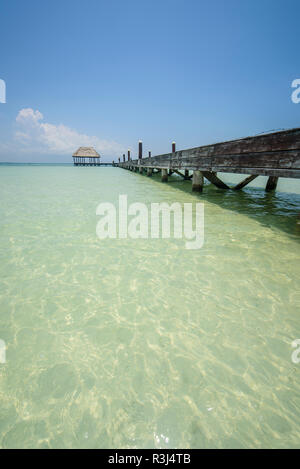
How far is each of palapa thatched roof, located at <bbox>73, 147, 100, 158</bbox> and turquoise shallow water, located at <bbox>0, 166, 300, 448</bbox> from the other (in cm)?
6004

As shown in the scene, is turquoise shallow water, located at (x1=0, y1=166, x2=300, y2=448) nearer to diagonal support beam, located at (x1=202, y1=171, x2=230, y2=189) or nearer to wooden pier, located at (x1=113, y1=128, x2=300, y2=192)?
wooden pier, located at (x1=113, y1=128, x2=300, y2=192)

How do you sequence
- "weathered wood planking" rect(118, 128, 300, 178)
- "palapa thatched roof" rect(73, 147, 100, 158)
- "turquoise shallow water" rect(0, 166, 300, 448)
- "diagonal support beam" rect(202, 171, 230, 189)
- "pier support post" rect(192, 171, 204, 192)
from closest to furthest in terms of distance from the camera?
"turquoise shallow water" rect(0, 166, 300, 448) → "weathered wood planking" rect(118, 128, 300, 178) → "pier support post" rect(192, 171, 204, 192) → "diagonal support beam" rect(202, 171, 230, 189) → "palapa thatched roof" rect(73, 147, 100, 158)

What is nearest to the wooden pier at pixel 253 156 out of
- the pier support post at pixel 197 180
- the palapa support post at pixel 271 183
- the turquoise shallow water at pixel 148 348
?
the pier support post at pixel 197 180

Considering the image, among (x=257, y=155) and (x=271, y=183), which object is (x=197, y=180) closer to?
(x=271, y=183)

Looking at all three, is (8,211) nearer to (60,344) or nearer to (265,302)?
(60,344)

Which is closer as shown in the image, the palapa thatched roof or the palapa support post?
the palapa support post

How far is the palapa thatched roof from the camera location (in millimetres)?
57219

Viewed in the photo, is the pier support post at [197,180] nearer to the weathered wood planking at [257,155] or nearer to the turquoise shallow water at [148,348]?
the weathered wood planking at [257,155]

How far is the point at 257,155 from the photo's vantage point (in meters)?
5.37

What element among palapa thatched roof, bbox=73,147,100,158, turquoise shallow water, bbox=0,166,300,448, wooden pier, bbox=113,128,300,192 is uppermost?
palapa thatched roof, bbox=73,147,100,158

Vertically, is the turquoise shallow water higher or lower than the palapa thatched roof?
lower

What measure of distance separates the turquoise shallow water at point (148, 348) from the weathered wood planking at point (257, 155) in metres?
2.33

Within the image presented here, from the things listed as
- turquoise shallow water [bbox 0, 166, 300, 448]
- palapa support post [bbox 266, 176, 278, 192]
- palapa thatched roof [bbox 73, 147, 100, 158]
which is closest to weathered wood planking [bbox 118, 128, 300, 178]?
turquoise shallow water [bbox 0, 166, 300, 448]

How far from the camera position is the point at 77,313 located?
2.06 metres
